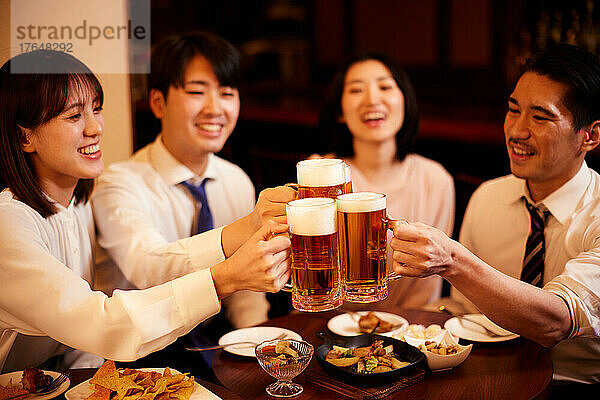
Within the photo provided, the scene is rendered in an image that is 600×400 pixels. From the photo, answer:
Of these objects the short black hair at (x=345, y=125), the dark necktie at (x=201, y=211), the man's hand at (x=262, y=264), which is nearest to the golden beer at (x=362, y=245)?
the man's hand at (x=262, y=264)

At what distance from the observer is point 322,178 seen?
1.60 meters

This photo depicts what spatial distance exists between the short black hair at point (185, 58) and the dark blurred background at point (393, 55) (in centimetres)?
14

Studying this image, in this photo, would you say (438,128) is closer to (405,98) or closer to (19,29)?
(405,98)

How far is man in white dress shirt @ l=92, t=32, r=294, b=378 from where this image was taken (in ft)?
7.34

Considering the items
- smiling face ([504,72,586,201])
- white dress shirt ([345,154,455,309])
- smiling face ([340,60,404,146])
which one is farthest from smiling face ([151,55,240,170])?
smiling face ([504,72,586,201])

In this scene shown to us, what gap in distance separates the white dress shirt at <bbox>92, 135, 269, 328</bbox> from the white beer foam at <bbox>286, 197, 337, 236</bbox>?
60 cm

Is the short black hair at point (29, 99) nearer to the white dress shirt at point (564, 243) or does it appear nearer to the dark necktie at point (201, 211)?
the dark necktie at point (201, 211)

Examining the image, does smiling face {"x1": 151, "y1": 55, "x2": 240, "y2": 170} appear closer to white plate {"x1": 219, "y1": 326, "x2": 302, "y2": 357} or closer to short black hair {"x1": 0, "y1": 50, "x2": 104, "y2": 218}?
short black hair {"x1": 0, "y1": 50, "x2": 104, "y2": 218}

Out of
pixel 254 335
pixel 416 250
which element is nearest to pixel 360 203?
pixel 416 250

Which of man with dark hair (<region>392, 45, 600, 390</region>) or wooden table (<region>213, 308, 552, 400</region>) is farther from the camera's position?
man with dark hair (<region>392, 45, 600, 390</region>)

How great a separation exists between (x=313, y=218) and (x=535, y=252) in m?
1.03

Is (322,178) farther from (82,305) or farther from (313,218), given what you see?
(82,305)

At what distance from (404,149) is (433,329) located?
131 centimetres

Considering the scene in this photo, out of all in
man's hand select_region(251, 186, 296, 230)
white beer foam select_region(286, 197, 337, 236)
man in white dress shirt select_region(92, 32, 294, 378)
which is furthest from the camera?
man in white dress shirt select_region(92, 32, 294, 378)
